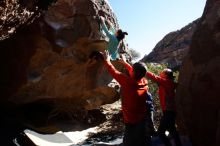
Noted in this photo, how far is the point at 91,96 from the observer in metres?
9.83

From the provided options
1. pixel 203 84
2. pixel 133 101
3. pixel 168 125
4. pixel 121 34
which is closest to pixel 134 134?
pixel 133 101

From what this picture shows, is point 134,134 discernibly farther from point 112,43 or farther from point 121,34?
point 112,43

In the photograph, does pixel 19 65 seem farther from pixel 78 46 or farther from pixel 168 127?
pixel 168 127

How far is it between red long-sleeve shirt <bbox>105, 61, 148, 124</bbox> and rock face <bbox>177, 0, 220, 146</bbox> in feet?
4.03

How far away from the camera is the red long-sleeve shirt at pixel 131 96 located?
17.7ft

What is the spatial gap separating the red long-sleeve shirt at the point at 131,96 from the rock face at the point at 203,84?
123cm

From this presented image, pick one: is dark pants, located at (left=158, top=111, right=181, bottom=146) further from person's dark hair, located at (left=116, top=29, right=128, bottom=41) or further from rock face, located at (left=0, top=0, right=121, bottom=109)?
rock face, located at (left=0, top=0, right=121, bottom=109)

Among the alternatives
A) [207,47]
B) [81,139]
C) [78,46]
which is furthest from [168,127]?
[81,139]

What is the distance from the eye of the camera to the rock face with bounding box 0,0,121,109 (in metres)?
8.30

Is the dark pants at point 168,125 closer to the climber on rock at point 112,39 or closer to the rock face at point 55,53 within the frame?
the climber on rock at point 112,39

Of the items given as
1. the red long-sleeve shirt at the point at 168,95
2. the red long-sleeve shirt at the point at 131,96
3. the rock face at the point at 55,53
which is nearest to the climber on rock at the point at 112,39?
the rock face at the point at 55,53

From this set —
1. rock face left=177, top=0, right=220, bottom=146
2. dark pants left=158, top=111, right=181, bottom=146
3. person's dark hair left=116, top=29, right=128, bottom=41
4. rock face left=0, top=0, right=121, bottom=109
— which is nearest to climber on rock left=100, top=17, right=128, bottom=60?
person's dark hair left=116, top=29, right=128, bottom=41

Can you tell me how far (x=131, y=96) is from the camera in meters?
5.44

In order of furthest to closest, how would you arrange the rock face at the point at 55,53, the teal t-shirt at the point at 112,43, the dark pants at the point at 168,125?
the rock face at the point at 55,53
the teal t-shirt at the point at 112,43
the dark pants at the point at 168,125
